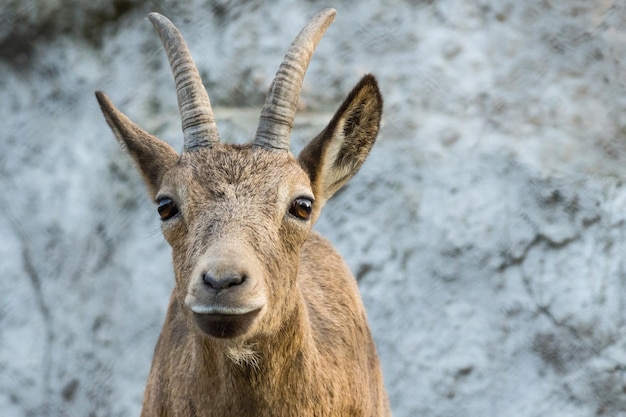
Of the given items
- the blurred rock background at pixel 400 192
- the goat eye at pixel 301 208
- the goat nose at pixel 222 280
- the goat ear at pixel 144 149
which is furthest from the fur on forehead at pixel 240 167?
the blurred rock background at pixel 400 192

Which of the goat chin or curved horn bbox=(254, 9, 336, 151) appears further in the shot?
curved horn bbox=(254, 9, 336, 151)

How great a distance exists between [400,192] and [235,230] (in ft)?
15.5

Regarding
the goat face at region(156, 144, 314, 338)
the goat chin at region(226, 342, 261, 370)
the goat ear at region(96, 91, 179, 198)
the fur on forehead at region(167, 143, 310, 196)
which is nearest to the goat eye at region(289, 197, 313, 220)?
the goat face at region(156, 144, 314, 338)

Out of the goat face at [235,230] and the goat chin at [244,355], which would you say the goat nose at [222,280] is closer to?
the goat face at [235,230]

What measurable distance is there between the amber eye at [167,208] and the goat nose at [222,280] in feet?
2.80

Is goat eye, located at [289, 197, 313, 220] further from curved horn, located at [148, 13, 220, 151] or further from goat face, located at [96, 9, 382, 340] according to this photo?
Answer: curved horn, located at [148, 13, 220, 151]

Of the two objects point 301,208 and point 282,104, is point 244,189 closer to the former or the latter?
point 301,208

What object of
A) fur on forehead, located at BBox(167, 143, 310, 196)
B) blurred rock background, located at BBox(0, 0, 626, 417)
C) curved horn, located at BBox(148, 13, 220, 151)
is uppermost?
curved horn, located at BBox(148, 13, 220, 151)

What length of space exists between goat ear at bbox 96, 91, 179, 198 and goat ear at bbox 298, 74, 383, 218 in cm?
81

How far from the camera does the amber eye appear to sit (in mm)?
4746

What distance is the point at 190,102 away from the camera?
5059 mm

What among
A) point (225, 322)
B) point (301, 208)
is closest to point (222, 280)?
point (225, 322)

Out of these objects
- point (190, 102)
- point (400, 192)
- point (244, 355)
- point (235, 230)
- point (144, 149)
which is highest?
point (190, 102)

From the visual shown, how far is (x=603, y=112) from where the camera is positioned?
8844mm
